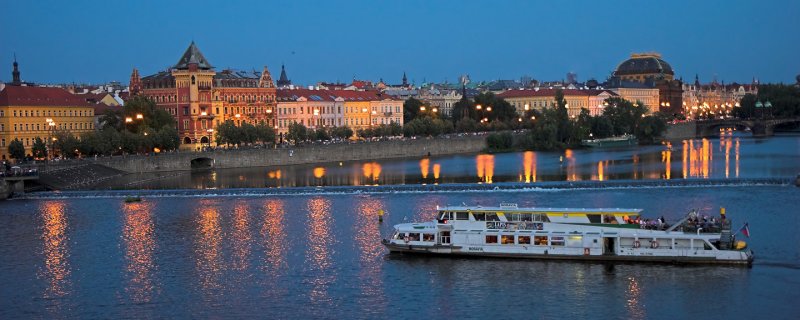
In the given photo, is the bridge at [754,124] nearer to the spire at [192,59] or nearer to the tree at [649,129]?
the tree at [649,129]

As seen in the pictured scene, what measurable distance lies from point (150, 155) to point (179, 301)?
39970 millimetres

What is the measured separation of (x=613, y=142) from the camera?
3676 inches

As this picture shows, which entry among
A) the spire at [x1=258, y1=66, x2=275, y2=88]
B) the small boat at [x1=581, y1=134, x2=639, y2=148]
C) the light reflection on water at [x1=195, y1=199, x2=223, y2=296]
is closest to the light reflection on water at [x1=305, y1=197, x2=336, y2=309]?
the light reflection on water at [x1=195, y1=199, x2=223, y2=296]

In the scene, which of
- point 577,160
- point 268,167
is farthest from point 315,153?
point 577,160

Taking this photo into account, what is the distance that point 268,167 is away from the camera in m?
67.6

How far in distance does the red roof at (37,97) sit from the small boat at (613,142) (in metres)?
41.7

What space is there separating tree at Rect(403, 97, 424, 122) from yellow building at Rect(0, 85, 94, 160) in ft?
120

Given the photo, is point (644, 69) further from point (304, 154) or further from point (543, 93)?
point (304, 154)

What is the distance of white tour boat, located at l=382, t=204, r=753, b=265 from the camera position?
91.9 feet

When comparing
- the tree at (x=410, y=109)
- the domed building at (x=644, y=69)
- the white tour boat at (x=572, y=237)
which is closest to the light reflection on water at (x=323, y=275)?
the white tour boat at (x=572, y=237)

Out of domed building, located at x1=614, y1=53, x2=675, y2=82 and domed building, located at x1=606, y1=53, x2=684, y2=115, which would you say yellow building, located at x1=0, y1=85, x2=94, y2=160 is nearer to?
domed building, located at x1=606, y1=53, x2=684, y2=115

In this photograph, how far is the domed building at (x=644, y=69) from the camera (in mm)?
159375

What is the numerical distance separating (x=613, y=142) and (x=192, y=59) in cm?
3776

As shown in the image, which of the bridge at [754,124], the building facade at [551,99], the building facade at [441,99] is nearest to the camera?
the bridge at [754,124]
